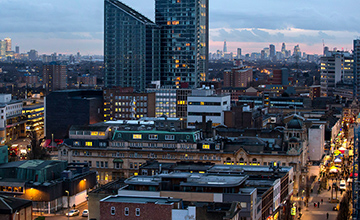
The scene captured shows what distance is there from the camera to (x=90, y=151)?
133 metres

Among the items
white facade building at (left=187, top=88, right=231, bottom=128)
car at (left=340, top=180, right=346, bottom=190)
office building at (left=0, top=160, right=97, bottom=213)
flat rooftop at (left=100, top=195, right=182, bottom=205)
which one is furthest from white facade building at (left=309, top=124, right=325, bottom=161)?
flat rooftop at (left=100, top=195, right=182, bottom=205)

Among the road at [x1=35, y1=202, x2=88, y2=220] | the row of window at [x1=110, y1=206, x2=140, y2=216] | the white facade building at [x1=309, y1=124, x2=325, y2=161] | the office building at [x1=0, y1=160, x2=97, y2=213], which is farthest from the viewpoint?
the white facade building at [x1=309, y1=124, x2=325, y2=161]

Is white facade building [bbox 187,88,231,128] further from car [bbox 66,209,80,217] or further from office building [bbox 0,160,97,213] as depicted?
car [bbox 66,209,80,217]

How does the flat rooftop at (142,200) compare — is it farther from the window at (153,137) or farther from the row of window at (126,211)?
the window at (153,137)

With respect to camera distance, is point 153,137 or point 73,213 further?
point 153,137

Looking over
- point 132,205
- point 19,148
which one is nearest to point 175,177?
point 132,205

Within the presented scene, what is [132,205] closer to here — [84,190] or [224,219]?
[224,219]

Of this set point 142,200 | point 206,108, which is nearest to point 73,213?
point 142,200

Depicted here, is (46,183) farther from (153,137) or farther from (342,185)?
(342,185)

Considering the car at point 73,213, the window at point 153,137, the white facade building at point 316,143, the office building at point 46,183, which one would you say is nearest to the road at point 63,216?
the car at point 73,213

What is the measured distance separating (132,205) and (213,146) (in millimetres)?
56468

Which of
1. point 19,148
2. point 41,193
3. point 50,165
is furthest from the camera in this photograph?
point 19,148

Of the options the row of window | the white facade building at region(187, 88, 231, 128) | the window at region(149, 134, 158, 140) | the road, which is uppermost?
the white facade building at region(187, 88, 231, 128)

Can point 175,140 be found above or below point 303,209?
above
